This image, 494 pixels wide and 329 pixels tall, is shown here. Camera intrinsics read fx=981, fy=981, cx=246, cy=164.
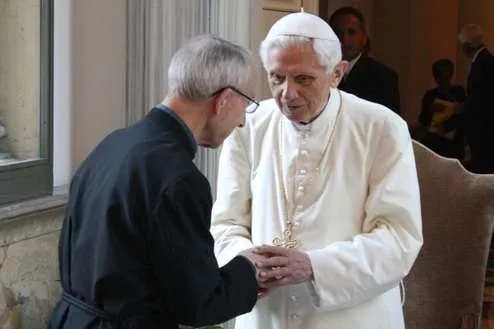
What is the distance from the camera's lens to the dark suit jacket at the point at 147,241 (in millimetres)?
1915

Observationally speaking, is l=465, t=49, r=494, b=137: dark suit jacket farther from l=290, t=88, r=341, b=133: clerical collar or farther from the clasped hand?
the clasped hand

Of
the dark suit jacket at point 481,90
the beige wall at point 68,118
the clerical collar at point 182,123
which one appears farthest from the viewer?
the dark suit jacket at point 481,90

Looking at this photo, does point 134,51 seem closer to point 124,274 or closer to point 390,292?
point 390,292

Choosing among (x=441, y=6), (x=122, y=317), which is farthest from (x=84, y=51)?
(x=441, y=6)

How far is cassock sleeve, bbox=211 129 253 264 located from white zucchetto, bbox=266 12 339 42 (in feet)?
1.09

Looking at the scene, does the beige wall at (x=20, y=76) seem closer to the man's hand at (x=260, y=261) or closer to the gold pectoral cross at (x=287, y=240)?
the gold pectoral cross at (x=287, y=240)

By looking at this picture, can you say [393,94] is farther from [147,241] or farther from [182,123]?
[147,241]

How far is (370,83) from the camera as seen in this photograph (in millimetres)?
4766

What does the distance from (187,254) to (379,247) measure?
0.62 metres

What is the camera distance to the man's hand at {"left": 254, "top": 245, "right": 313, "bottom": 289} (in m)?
2.24

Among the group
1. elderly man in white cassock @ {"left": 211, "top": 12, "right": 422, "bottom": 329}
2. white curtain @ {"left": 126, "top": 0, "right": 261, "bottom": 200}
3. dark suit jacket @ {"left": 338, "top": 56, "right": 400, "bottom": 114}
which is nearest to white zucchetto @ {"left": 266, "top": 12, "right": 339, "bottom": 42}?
elderly man in white cassock @ {"left": 211, "top": 12, "right": 422, "bottom": 329}

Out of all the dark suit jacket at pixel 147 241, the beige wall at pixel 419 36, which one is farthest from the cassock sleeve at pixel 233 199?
the beige wall at pixel 419 36

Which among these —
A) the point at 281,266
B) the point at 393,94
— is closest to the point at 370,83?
the point at 393,94

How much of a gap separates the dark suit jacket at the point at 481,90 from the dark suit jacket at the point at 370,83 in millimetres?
2870
